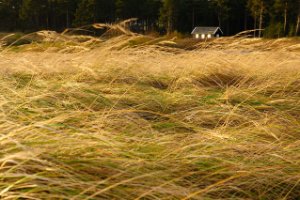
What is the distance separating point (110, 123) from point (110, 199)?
766 mm

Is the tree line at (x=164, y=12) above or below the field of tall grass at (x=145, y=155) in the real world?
above

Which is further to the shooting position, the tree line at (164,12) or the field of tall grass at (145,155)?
the tree line at (164,12)

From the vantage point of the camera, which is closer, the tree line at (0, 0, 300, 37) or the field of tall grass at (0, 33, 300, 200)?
the field of tall grass at (0, 33, 300, 200)

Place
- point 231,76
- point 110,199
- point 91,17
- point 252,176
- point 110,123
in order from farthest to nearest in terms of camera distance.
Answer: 1. point 91,17
2. point 231,76
3. point 110,123
4. point 252,176
5. point 110,199

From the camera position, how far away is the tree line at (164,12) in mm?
35719

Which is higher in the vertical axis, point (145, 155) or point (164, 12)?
point (164, 12)

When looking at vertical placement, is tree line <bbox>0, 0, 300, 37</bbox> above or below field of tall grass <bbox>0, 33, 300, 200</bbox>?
above

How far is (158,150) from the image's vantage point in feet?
4.83

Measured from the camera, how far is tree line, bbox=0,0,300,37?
35.7 meters

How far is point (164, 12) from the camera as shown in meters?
37.5

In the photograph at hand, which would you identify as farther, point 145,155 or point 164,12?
point 164,12

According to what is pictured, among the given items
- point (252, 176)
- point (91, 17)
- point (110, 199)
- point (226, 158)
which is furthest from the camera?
point (91, 17)

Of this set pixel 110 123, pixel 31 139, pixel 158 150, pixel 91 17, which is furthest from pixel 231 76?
pixel 91 17

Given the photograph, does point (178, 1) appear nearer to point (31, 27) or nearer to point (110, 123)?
point (31, 27)
